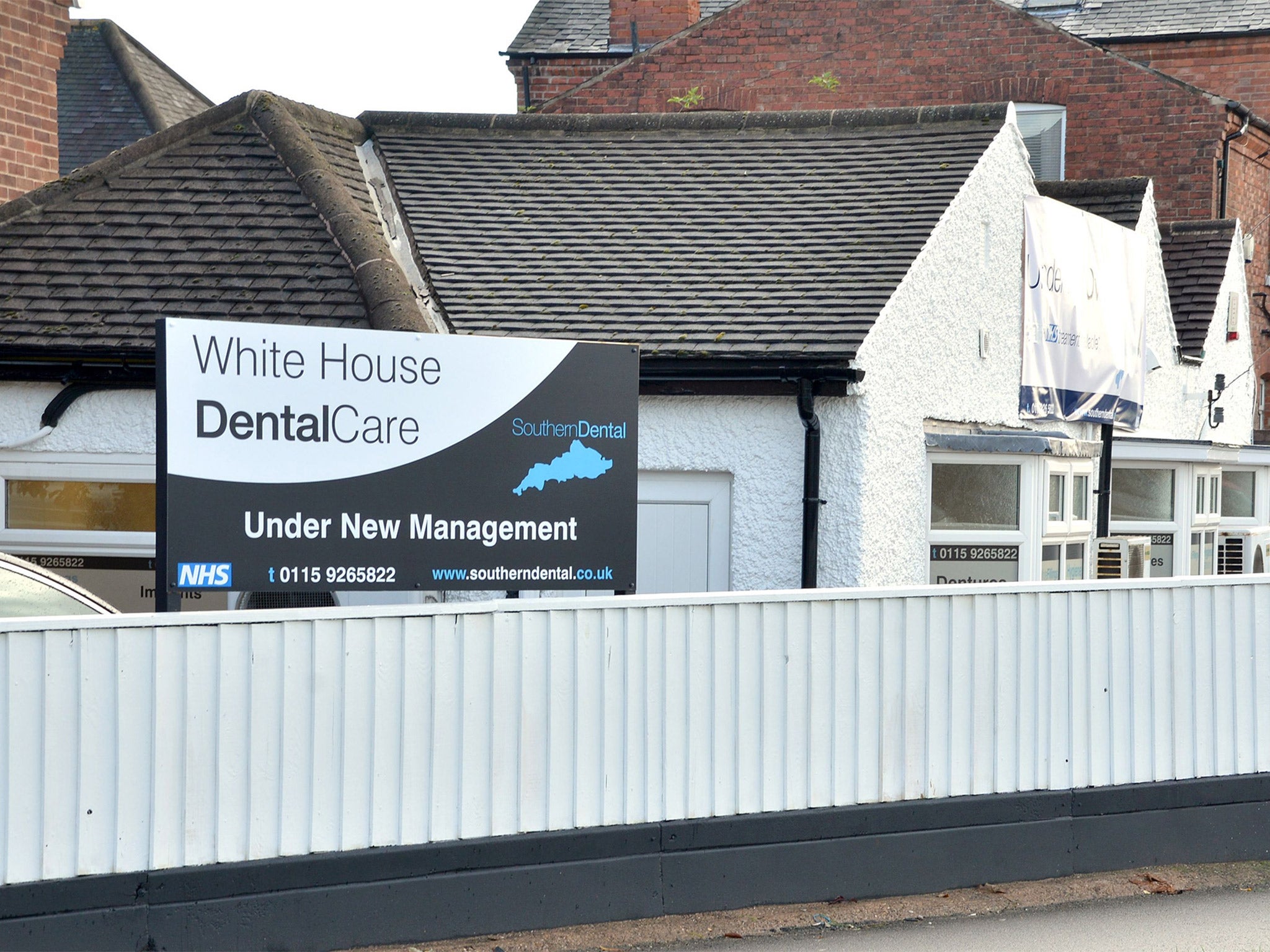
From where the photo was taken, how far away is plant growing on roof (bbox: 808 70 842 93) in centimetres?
2209

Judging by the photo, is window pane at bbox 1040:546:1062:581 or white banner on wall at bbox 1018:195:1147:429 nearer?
window pane at bbox 1040:546:1062:581

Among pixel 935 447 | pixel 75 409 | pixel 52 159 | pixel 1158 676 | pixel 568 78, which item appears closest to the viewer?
pixel 1158 676

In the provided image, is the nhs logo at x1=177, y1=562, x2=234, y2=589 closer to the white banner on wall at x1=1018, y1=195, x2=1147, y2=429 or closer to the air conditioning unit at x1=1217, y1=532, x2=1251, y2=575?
the white banner on wall at x1=1018, y1=195, x2=1147, y2=429

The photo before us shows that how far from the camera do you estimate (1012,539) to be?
11.7 metres

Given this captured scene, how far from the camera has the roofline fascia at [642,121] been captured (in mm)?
13812

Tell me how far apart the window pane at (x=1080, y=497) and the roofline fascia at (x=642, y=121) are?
11.9 ft

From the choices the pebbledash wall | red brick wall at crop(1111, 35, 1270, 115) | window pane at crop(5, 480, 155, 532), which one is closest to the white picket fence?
the pebbledash wall

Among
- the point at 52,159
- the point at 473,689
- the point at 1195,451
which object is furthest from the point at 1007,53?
the point at 473,689

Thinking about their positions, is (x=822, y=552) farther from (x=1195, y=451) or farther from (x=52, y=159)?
(x=52, y=159)

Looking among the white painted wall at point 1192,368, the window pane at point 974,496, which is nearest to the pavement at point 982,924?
the window pane at point 974,496

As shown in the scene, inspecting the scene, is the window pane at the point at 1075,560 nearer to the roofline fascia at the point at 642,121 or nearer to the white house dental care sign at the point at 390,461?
the roofline fascia at the point at 642,121

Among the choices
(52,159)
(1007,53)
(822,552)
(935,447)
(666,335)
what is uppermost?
(1007,53)

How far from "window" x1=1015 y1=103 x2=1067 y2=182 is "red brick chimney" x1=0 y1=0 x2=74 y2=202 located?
531 inches

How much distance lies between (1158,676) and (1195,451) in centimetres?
837
